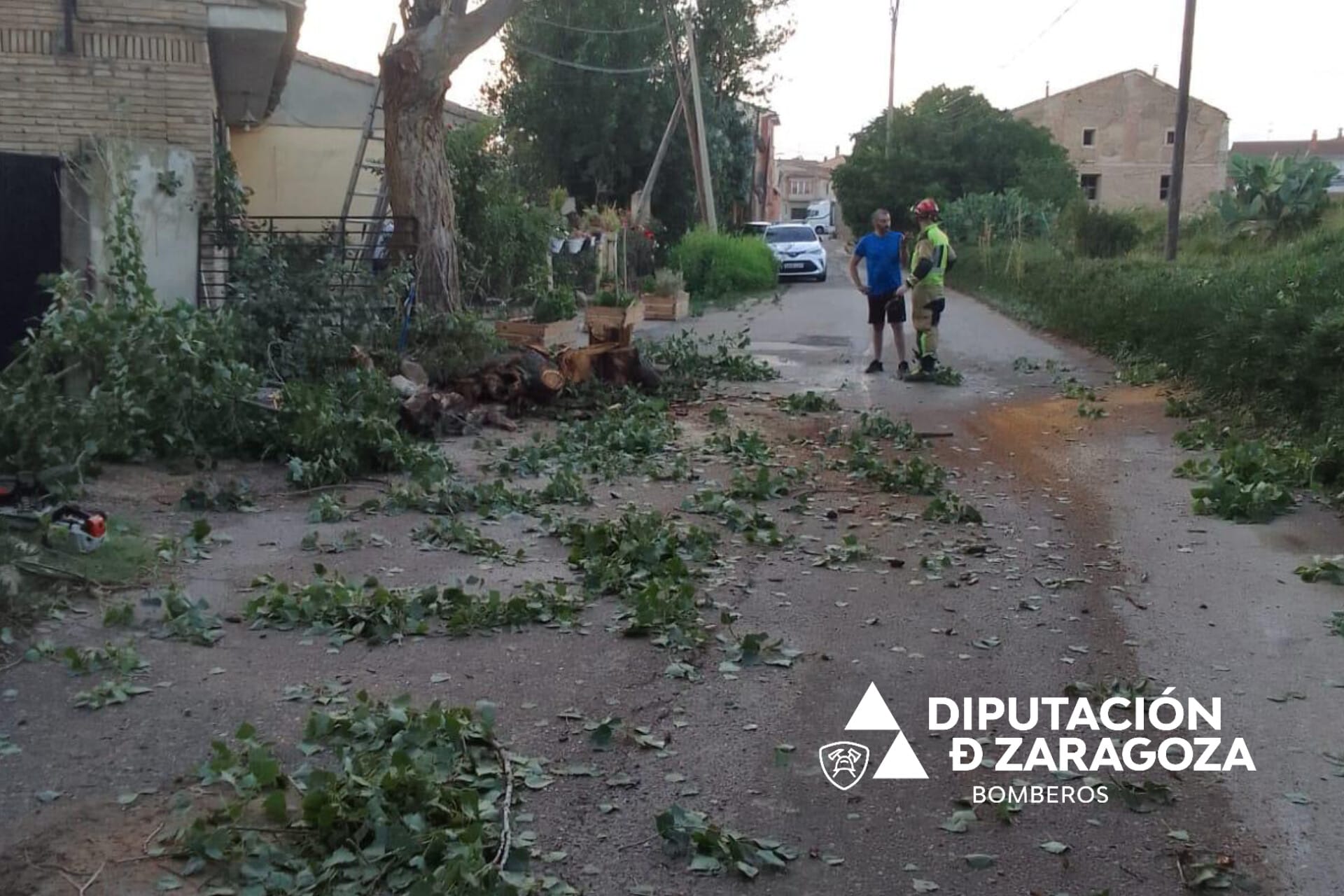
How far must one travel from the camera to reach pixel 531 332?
588 inches

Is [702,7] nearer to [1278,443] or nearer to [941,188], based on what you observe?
[941,188]

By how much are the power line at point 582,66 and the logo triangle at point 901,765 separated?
34.6m

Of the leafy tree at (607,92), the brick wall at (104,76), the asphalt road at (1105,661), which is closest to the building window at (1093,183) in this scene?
the leafy tree at (607,92)

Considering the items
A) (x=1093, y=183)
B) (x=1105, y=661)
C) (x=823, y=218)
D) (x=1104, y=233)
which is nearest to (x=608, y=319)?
(x=1105, y=661)

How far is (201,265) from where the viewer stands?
1245 cm

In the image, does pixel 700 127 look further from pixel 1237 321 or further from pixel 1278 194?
pixel 1237 321

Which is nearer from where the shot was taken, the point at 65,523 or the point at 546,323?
the point at 65,523

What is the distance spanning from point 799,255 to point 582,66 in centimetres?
821

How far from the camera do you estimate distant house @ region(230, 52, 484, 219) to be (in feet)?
74.6

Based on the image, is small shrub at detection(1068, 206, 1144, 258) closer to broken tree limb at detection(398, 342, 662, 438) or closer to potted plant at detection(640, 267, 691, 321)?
potted plant at detection(640, 267, 691, 321)

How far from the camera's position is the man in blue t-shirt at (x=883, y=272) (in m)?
14.5

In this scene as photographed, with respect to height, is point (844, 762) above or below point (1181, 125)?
below

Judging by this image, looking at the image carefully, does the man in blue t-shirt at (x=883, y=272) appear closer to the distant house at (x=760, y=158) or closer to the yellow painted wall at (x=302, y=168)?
the yellow painted wall at (x=302, y=168)

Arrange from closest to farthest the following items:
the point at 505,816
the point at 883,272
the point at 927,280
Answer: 1. the point at 505,816
2. the point at 927,280
3. the point at 883,272
